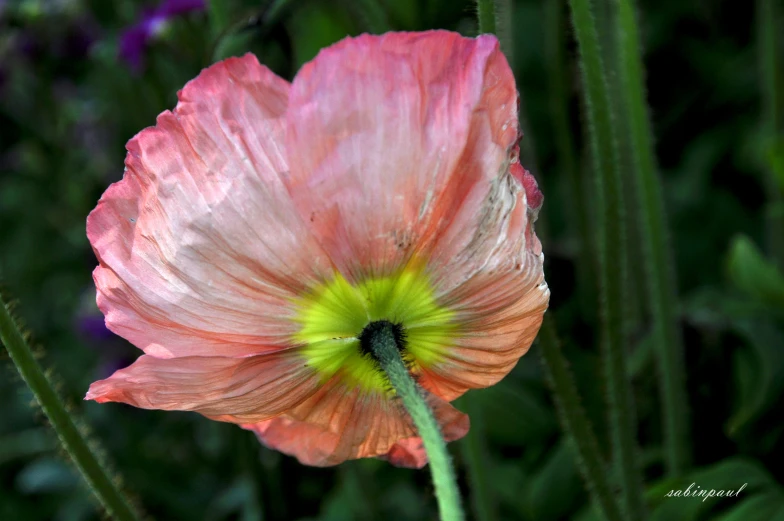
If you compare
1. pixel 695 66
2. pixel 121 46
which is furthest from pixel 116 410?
pixel 695 66

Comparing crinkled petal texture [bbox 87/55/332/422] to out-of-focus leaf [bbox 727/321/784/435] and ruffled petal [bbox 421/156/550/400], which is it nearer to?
ruffled petal [bbox 421/156/550/400]

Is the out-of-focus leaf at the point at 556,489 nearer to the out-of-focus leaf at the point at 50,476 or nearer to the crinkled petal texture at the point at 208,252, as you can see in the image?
the crinkled petal texture at the point at 208,252

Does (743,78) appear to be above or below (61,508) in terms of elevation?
above

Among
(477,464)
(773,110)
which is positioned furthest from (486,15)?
(773,110)

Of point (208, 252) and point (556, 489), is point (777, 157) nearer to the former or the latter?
point (556, 489)

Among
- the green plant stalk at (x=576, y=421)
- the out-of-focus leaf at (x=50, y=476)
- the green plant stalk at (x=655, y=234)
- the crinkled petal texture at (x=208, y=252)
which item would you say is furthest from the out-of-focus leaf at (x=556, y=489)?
the out-of-focus leaf at (x=50, y=476)

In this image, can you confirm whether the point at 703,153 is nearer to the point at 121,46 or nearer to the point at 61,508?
the point at 121,46
